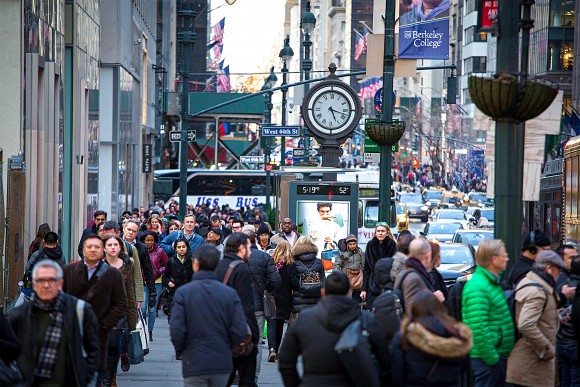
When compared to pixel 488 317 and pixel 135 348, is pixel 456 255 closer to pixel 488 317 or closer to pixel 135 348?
pixel 135 348

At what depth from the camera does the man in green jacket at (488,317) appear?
978cm

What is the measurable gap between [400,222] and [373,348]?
133ft

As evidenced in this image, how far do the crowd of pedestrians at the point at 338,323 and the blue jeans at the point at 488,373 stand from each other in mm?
11

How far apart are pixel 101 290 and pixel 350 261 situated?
283 inches

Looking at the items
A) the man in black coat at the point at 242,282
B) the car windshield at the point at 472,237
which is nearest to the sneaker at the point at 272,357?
the man in black coat at the point at 242,282

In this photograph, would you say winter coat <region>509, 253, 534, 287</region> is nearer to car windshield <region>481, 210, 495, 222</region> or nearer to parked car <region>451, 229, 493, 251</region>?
parked car <region>451, 229, 493, 251</region>

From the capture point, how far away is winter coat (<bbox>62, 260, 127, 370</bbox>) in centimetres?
1164

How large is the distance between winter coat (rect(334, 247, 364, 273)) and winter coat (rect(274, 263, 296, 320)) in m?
1.73

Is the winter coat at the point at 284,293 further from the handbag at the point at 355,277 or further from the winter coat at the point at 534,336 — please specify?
the winter coat at the point at 534,336

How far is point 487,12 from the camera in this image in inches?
456

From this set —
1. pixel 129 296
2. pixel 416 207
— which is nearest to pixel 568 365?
pixel 129 296

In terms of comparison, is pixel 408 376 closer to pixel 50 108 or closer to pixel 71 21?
pixel 50 108

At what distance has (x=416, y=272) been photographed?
1014 centimetres

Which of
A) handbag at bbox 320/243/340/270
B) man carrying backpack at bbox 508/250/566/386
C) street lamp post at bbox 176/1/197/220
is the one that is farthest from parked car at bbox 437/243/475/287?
man carrying backpack at bbox 508/250/566/386
